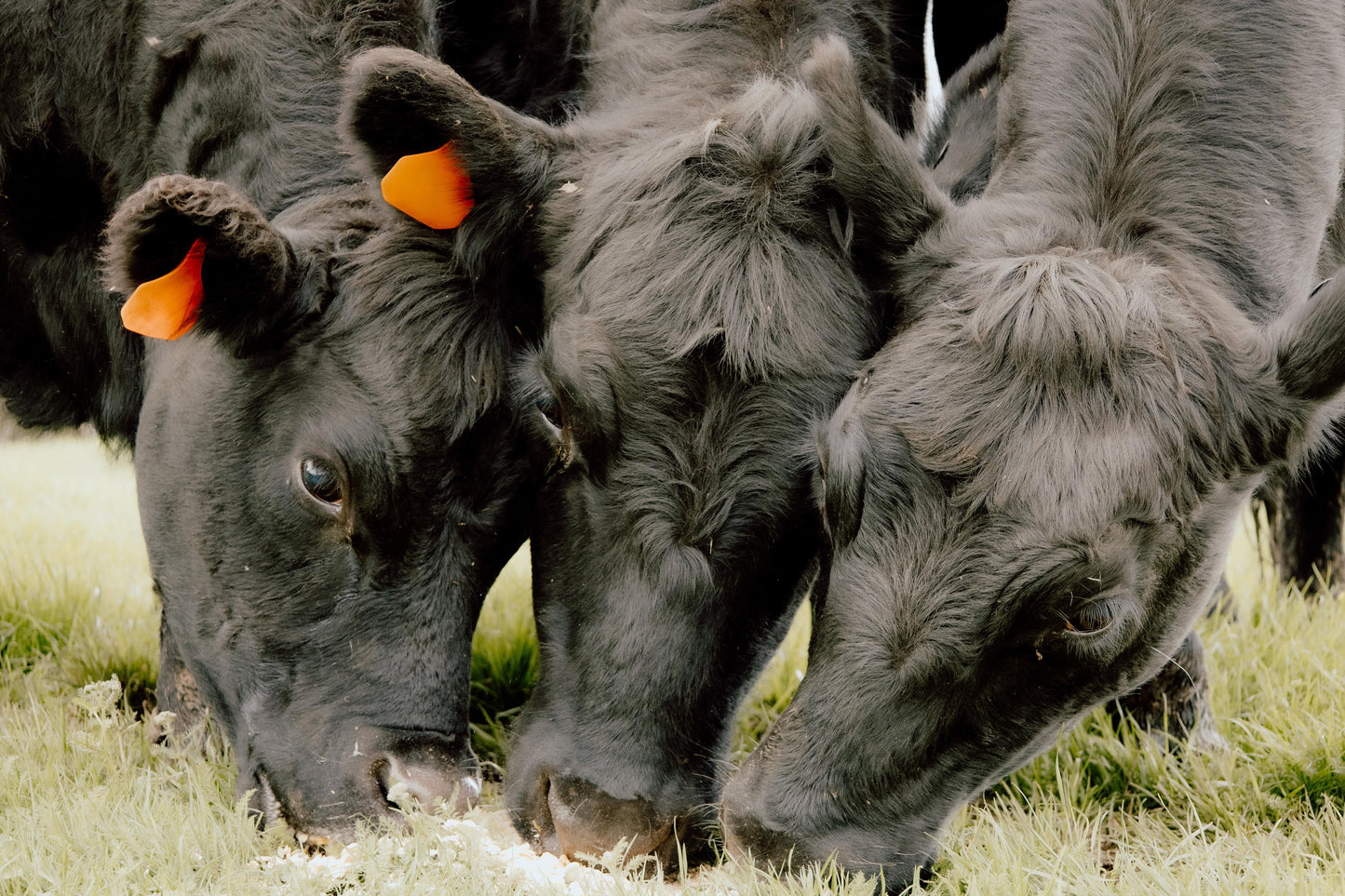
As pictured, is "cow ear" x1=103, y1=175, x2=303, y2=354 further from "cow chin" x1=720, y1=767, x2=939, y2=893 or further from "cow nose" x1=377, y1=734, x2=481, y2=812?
"cow chin" x1=720, y1=767, x2=939, y2=893

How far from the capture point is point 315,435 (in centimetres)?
332

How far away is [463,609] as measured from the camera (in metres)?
3.43

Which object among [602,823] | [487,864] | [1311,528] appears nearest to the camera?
[487,864]

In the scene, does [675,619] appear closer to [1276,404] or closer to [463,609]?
[463,609]

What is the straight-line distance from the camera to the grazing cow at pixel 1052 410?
2656 mm

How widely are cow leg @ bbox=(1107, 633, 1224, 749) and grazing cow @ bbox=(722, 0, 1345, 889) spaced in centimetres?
113

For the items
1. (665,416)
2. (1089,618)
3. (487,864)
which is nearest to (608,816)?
(487,864)

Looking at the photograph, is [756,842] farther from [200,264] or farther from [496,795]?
[200,264]

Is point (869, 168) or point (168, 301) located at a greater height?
point (869, 168)

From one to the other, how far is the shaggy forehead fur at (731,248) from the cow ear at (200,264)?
0.74 m

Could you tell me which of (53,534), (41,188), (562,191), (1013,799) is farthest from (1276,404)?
(53,534)

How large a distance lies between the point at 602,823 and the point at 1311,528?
13.1 feet

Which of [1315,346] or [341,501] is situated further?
[341,501]

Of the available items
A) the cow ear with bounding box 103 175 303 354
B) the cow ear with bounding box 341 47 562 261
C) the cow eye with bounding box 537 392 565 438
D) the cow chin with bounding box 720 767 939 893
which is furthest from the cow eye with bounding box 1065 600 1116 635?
the cow ear with bounding box 103 175 303 354
